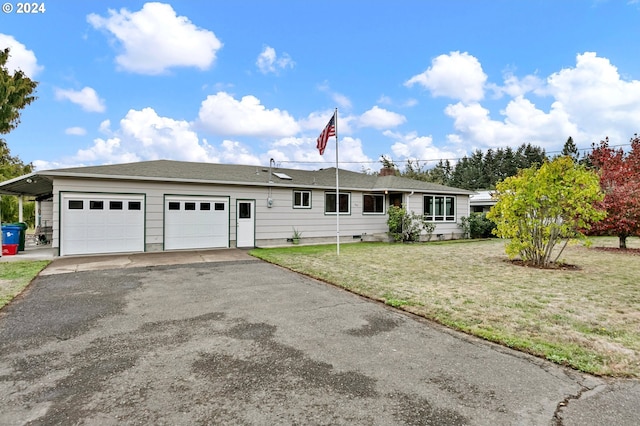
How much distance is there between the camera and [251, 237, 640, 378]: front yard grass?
148 inches

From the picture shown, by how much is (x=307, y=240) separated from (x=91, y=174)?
8480 millimetres

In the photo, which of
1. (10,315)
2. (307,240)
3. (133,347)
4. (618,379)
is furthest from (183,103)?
(618,379)

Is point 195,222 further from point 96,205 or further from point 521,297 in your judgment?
point 521,297

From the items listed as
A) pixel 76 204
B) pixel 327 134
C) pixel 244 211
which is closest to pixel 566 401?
pixel 327 134

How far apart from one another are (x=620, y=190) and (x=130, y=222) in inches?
710

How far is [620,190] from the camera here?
13039 millimetres

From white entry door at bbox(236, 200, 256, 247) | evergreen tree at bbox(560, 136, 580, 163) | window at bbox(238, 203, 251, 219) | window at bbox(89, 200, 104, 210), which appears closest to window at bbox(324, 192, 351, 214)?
white entry door at bbox(236, 200, 256, 247)

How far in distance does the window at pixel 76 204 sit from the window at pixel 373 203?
1145cm

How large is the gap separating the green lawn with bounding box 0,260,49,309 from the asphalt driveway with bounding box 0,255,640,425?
0.75 metres

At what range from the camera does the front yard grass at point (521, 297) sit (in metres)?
3.76

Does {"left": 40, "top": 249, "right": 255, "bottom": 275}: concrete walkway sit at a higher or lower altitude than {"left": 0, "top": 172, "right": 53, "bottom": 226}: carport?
lower

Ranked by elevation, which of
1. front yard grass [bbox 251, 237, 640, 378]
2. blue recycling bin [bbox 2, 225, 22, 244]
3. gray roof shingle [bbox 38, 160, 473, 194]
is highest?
gray roof shingle [bbox 38, 160, 473, 194]

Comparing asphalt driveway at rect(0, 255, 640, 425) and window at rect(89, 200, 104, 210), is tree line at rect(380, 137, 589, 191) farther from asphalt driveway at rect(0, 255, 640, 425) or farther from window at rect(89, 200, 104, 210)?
asphalt driveway at rect(0, 255, 640, 425)

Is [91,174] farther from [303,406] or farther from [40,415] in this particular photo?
[303,406]
